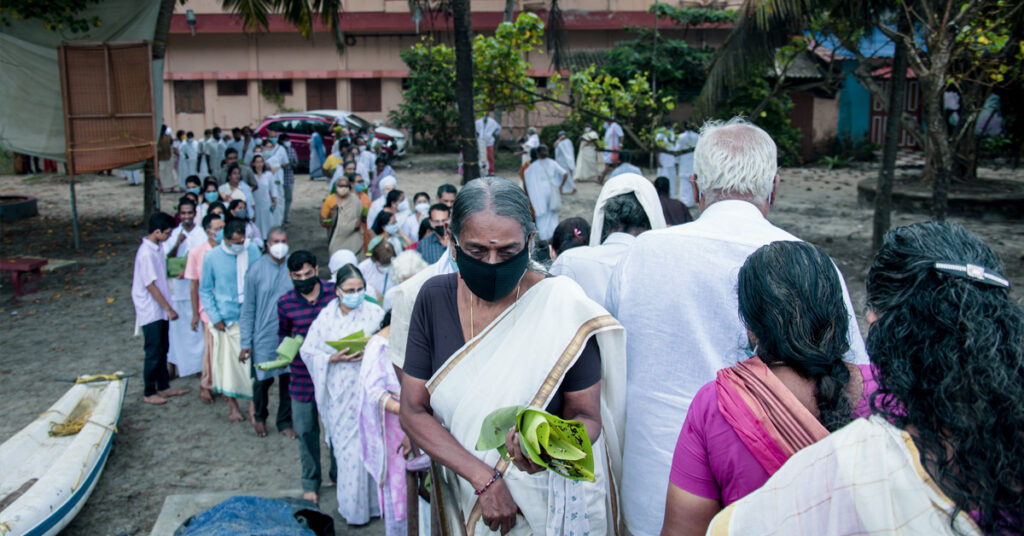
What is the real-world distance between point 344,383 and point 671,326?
2851mm

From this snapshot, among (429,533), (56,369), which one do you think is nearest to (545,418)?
(429,533)

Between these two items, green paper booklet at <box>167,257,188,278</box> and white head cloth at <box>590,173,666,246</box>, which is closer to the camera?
white head cloth at <box>590,173,666,246</box>

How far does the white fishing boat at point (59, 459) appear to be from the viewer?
4270 mm

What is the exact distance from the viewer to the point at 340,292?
4770 mm

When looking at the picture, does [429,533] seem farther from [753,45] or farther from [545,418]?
[753,45]

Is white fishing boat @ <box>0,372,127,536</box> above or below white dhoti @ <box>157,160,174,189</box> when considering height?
below

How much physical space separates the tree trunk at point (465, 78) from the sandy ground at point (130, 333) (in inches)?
138

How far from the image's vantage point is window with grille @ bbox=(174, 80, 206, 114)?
27922 millimetres

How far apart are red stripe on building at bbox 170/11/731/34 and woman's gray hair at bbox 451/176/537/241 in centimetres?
2481

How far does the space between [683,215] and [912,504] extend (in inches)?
229

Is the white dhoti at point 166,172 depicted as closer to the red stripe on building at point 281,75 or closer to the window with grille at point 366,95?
the red stripe on building at point 281,75

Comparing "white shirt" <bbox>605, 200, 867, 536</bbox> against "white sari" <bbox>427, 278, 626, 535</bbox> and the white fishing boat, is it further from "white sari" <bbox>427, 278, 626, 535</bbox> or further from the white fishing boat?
the white fishing boat

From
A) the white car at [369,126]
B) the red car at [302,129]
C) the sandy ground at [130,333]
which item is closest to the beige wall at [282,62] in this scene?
the white car at [369,126]

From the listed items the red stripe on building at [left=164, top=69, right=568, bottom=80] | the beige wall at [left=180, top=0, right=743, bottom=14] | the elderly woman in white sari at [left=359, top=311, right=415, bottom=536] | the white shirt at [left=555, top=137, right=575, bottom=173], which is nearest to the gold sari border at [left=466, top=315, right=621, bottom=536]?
the elderly woman in white sari at [left=359, top=311, right=415, bottom=536]
